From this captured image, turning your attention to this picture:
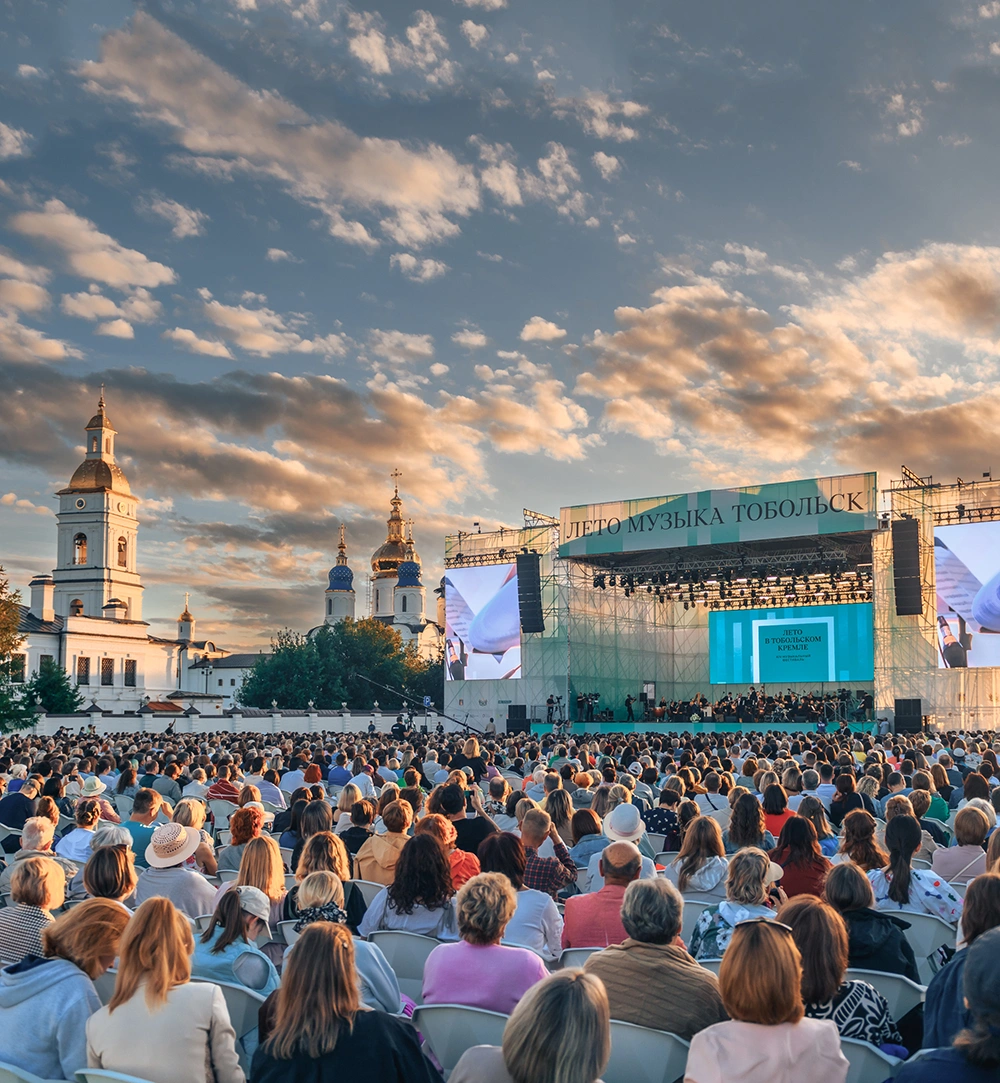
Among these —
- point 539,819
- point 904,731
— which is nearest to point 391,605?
point 904,731

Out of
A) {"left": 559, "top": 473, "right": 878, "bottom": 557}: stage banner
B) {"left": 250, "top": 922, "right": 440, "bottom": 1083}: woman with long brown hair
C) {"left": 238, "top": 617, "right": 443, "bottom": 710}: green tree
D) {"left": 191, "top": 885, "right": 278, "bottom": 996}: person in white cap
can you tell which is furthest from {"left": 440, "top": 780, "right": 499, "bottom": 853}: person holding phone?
{"left": 238, "top": 617, "right": 443, "bottom": 710}: green tree

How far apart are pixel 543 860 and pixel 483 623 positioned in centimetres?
3396

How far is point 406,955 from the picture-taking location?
5332 millimetres

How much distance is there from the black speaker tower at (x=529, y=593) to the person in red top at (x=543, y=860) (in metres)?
31.0

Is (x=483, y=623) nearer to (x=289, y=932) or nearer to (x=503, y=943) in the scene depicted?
(x=503, y=943)

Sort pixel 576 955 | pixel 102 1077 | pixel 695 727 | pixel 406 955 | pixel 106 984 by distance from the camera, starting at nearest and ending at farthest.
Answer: pixel 102 1077 < pixel 106 984 < pixel 576 955 < pixel 406 955 < pixel 695 727

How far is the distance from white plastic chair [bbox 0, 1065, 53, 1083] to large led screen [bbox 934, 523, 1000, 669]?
31.7 m

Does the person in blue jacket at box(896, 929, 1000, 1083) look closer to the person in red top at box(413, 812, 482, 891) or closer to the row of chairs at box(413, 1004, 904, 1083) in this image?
the row of chairs at box(413, 1004, 904, 1083)

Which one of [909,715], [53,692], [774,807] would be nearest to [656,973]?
[774,807]

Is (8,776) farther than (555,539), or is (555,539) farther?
(555,539)

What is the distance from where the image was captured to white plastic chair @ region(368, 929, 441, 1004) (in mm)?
5289

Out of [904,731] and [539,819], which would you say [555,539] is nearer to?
[904,731]

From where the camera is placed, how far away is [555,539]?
1679 inches

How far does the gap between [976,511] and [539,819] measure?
29.4 m
